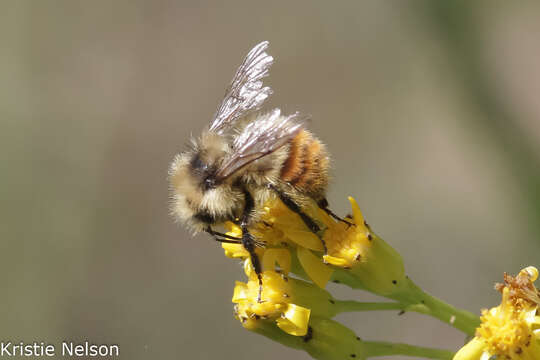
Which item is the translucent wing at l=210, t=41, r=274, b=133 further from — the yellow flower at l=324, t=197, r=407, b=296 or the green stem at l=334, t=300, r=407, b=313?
the green stem at l=334, t=300, r=407, b=313

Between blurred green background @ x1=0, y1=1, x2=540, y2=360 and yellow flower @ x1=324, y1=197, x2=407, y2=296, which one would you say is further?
blurred green background @ x1=0, y1=1, x2=540, y2=360

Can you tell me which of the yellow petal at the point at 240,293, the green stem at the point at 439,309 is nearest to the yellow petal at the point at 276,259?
the yellow petal at the point at 240,293

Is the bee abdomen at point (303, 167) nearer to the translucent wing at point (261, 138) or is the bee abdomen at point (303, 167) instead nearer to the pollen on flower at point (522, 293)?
the translucent wing at point (261, 138)

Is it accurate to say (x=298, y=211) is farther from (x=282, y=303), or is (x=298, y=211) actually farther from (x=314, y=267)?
(x=282, y=303)

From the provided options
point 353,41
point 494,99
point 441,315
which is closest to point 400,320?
point 353,41

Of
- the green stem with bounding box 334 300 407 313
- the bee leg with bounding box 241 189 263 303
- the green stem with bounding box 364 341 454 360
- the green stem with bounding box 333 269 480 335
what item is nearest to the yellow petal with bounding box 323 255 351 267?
the green stem with bounding box 333 269 480 335
